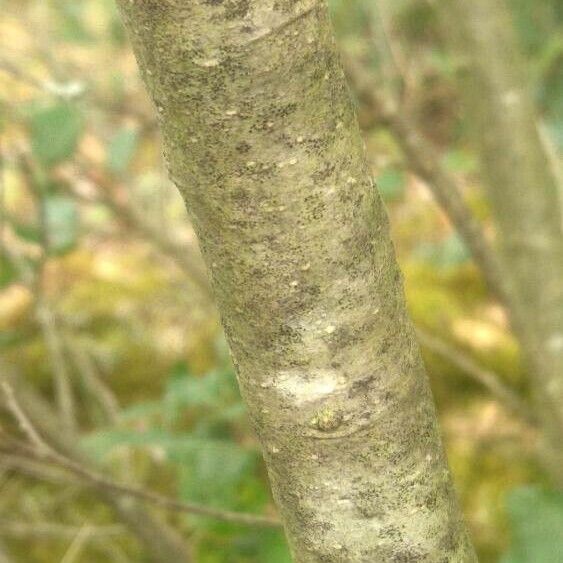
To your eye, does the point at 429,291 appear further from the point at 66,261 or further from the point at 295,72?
the point at 295,72

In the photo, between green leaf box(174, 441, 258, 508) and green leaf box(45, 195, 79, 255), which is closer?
green leaf box(174, 441, 258, 508)

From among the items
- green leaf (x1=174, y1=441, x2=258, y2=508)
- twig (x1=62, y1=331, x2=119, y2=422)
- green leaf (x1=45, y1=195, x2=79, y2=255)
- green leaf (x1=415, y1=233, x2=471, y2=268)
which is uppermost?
green leaf (x1=415, y1=233, x2=471, y2=268)

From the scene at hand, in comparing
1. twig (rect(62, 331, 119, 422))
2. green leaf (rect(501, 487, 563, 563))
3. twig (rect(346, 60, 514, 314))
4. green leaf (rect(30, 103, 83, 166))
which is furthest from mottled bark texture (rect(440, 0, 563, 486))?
twig (rect(62, 331, 119, 422))

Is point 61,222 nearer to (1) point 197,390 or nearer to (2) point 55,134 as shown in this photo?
(2) point 55,134

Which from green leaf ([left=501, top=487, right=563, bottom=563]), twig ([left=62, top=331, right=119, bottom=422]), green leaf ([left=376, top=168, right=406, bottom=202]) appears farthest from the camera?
twig ([left=62, top=331, right=119, bottom=422])

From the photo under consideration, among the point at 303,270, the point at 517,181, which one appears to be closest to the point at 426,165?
the point at 517,181

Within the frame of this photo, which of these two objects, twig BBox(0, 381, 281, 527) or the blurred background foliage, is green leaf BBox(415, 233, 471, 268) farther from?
twig BBox(0, 381, 281, 527)
